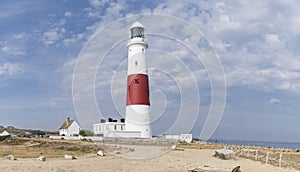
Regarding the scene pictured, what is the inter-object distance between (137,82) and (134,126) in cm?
564

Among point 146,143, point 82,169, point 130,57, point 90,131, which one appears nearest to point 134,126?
point 146,143

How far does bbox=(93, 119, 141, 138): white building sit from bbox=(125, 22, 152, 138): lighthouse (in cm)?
62

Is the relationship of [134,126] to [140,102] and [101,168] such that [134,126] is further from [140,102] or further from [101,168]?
[101,168]

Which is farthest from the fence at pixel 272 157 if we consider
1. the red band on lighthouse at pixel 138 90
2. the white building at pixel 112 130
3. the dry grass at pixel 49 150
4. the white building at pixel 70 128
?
the white building at pixel 70 128

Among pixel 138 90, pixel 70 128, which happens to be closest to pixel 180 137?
pixel 138 90

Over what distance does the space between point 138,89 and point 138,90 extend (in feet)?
0.40

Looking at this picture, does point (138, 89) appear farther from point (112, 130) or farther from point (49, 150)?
point (49, 150)

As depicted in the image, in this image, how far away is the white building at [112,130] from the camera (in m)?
43.3

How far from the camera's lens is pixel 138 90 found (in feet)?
135

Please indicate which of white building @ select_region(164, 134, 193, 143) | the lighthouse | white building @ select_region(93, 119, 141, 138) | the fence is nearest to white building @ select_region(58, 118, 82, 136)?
white building @ select_region(93, 119, 141, 138)

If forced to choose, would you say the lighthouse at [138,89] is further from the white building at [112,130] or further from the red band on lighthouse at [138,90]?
the white building at [112,130]

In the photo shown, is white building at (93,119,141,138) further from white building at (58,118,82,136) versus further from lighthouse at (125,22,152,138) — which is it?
white building at (58,118,82,136)

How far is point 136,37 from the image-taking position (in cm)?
4447

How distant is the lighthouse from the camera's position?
135 ft
